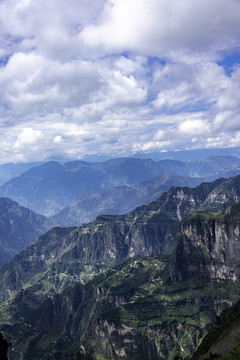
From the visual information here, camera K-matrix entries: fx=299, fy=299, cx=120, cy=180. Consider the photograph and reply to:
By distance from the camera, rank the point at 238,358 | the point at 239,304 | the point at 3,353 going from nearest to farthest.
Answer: the point at 3,353
the point at 238,358
the point at 239,304

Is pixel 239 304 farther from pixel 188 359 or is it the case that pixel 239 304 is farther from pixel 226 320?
pixel 188 359

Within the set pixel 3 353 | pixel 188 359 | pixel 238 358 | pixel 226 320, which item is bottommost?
pixel 188 359

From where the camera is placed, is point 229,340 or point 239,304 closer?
point 229,340

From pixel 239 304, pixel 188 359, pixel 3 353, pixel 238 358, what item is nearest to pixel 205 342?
pixel 188 359

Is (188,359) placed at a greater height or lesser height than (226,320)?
lesser

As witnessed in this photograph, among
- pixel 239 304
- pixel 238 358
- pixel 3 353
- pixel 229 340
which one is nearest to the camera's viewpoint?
pixel 3 353

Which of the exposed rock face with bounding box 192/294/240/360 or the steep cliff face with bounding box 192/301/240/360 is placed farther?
the exposed rock face with bounding box 192/294/240/360

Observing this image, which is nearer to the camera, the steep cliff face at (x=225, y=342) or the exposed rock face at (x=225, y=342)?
the steep cliff face at (x=225, y=342)

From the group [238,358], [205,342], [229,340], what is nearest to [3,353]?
[238,358]

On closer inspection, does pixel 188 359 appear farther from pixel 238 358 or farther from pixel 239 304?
pixel 238 358
